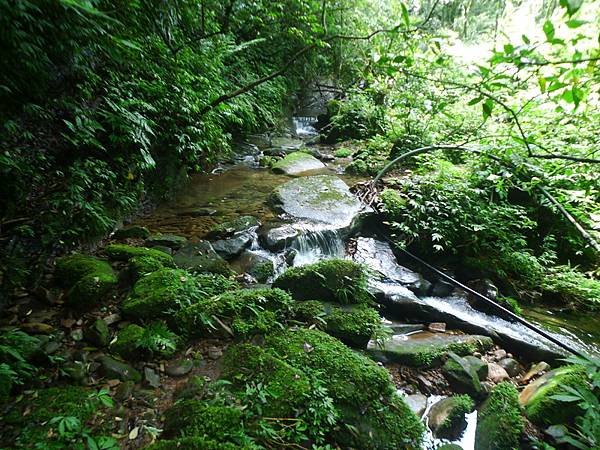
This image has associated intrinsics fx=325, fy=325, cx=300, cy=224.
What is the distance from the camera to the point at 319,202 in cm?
669

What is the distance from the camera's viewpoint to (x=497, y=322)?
182 inches

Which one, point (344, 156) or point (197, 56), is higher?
point (344, 156)

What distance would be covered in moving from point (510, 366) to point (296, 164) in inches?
262

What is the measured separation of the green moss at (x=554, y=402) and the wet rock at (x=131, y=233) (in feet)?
15.9

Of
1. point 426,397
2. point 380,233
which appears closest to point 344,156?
point 380,233

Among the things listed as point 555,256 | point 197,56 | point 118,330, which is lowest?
point 118,330

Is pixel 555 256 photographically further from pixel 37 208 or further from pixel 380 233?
pixel 37 208

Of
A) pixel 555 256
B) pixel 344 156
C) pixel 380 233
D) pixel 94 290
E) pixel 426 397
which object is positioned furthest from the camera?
pixel 344 156

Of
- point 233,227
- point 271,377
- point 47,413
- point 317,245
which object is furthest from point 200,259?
point 47,413

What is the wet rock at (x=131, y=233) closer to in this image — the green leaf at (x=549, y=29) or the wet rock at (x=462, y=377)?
the wet rock at (x=462, y=377)

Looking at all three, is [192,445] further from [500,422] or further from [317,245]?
[317,245]

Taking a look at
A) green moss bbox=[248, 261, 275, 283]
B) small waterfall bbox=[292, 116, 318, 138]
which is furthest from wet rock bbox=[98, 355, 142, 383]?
small waterfall bbox=[292, 116, 318, 138]

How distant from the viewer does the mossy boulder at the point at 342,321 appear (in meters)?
3.41

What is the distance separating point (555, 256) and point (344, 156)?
646cm
